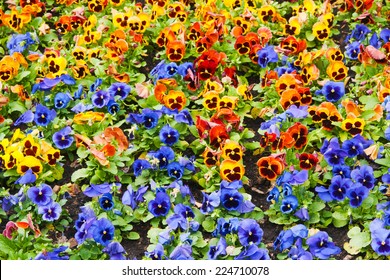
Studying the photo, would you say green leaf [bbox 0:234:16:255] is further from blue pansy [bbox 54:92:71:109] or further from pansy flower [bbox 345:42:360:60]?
pansy flower [bbox 345:42:360:60]

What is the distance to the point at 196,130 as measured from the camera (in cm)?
638

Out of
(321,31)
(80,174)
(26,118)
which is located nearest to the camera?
(80,174)

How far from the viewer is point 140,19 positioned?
7.40 metres

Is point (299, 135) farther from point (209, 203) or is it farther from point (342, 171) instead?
point (209, 203)

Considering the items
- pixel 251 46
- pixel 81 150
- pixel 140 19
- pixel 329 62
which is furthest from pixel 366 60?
pixel 81 150

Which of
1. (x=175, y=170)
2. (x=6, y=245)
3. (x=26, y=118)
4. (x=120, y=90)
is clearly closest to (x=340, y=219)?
(x=175, y=170)

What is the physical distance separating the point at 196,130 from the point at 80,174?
38.0 inches

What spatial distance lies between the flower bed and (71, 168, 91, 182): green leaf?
0.04ft

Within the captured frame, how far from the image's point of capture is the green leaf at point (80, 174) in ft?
19.7

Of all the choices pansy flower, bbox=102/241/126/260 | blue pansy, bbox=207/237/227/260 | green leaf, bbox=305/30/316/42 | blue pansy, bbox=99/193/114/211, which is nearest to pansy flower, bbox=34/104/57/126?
blue pansy, bbox=99/193/114/211

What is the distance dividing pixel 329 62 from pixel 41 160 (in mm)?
2565

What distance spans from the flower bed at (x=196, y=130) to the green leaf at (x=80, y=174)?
0.04 feet
